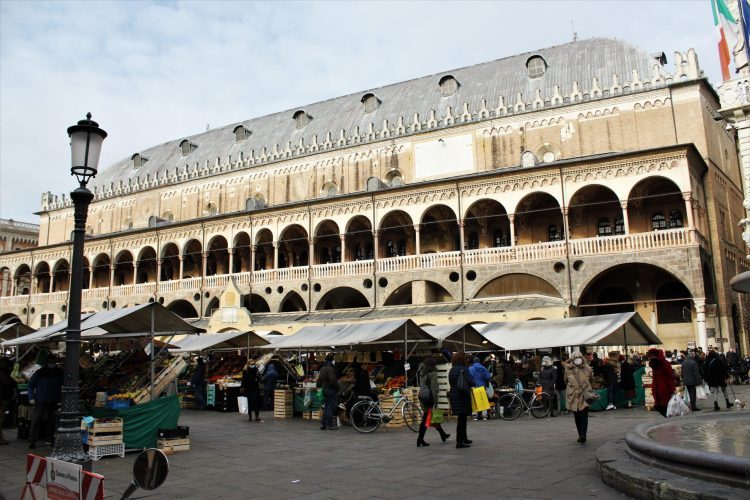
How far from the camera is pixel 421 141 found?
34500mm

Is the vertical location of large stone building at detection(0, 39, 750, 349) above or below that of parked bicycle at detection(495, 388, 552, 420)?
above

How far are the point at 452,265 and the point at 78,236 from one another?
22.4 meters

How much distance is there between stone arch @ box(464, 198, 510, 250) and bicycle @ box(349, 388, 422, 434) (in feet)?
56.9

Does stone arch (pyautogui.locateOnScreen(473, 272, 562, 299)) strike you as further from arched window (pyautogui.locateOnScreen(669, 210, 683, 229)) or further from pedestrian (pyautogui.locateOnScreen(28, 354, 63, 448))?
pedestrian (pyautogui.locateOnScreen(28, 354, 63, 448))

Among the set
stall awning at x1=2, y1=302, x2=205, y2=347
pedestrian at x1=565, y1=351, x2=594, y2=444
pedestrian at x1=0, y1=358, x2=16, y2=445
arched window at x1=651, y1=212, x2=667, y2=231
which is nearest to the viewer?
pedestrian at x1=565, y1=351, x2=594, y2=444

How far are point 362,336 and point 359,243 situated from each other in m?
20.3

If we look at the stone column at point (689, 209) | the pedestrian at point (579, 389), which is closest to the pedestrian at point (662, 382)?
the pedestrian at point (579, 389)

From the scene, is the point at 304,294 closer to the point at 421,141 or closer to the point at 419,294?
the point at 419,294

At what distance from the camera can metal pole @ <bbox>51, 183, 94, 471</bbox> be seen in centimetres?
702

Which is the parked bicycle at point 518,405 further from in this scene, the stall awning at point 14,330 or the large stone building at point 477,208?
the stall awning at point 14,330

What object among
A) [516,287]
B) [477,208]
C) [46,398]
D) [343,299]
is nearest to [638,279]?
[516,287]

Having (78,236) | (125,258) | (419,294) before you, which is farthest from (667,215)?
(125,258)

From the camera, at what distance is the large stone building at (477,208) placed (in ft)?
87.6

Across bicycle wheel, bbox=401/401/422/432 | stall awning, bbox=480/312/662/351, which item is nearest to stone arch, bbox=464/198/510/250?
stall awning, bbox=480/312/662/351
